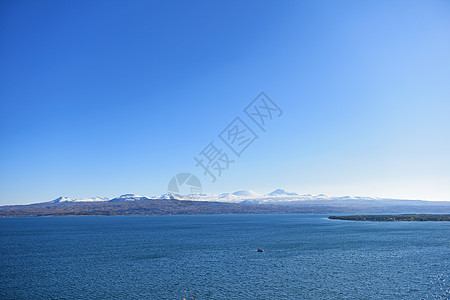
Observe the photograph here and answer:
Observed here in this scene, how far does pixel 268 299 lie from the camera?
31.2m

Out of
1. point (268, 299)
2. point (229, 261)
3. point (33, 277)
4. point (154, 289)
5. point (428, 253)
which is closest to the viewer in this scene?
point (268, 299)

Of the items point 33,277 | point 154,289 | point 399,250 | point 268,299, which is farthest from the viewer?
point 399,250

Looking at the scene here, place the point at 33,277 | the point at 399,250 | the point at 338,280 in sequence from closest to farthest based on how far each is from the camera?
the point at 338,280, the point at 33,277, the point at 399,250

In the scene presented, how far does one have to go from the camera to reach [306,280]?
38.1 metres

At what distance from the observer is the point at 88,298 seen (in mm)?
32719

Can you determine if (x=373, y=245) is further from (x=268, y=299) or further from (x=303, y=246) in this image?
(x=268, y=299)

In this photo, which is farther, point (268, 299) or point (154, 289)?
point (154, 289)

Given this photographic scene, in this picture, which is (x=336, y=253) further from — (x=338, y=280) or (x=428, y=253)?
(x=338, y=280)

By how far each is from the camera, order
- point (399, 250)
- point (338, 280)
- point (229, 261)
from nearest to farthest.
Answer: point (338, 280) → point (229, 261) → point (399, 250)

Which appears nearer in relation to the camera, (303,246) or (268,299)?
(268,299)

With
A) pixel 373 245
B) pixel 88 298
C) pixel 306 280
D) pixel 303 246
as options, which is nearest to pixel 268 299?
pixel 306 280

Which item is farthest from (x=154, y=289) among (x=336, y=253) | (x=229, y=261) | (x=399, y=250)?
(x=399, y=250)

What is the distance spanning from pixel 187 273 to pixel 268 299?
15537 millimetres

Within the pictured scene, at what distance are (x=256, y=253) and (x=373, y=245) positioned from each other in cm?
3017
